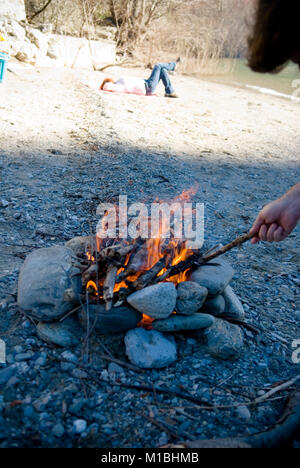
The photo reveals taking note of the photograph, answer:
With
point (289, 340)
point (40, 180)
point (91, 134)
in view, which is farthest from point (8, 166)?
point (289, 340)

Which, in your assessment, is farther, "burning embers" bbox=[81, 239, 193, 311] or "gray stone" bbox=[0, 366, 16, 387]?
"burning embers" bbox=[81, 239, 193, 311]

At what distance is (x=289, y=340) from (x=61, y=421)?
149 centimetres

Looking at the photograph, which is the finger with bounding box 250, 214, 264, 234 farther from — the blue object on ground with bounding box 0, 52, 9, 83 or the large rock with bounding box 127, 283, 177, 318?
the blue object on ground with bounding box 0, 52, 9, 83

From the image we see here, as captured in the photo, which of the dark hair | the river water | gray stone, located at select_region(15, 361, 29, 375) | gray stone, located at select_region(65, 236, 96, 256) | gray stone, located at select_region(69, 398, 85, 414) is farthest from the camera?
the river water

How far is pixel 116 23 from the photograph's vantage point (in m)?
12.8

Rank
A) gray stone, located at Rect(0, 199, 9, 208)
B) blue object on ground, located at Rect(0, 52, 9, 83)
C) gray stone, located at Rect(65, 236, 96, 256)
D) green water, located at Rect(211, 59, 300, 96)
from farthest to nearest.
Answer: green water, located at Rect(211, 59, 300, 96) → blue object on ground, located at Rect(0, 52, 9, 83) → gray stone, located at Rect(0, 199, 9, 208) → gray stone, located at Rect(65, 236, 96, 256)

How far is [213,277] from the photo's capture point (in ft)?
7.50

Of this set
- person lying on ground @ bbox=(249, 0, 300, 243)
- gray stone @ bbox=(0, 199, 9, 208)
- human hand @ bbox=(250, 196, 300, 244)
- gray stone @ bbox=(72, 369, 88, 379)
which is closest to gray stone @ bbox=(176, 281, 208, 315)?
human hand @ bbox=(250, 196, 300, 244)

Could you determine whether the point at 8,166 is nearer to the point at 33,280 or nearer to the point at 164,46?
the point at 33,280

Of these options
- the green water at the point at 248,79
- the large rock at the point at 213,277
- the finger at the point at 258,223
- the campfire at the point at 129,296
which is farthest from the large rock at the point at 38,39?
the finger at the point at 258,223

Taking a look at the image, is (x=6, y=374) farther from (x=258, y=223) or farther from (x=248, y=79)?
(x=248, y=79)

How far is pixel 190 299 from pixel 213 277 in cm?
26

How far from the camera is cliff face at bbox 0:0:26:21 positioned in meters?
8.66

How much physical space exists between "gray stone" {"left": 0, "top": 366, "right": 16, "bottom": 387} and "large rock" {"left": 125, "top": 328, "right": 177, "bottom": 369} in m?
0.59
